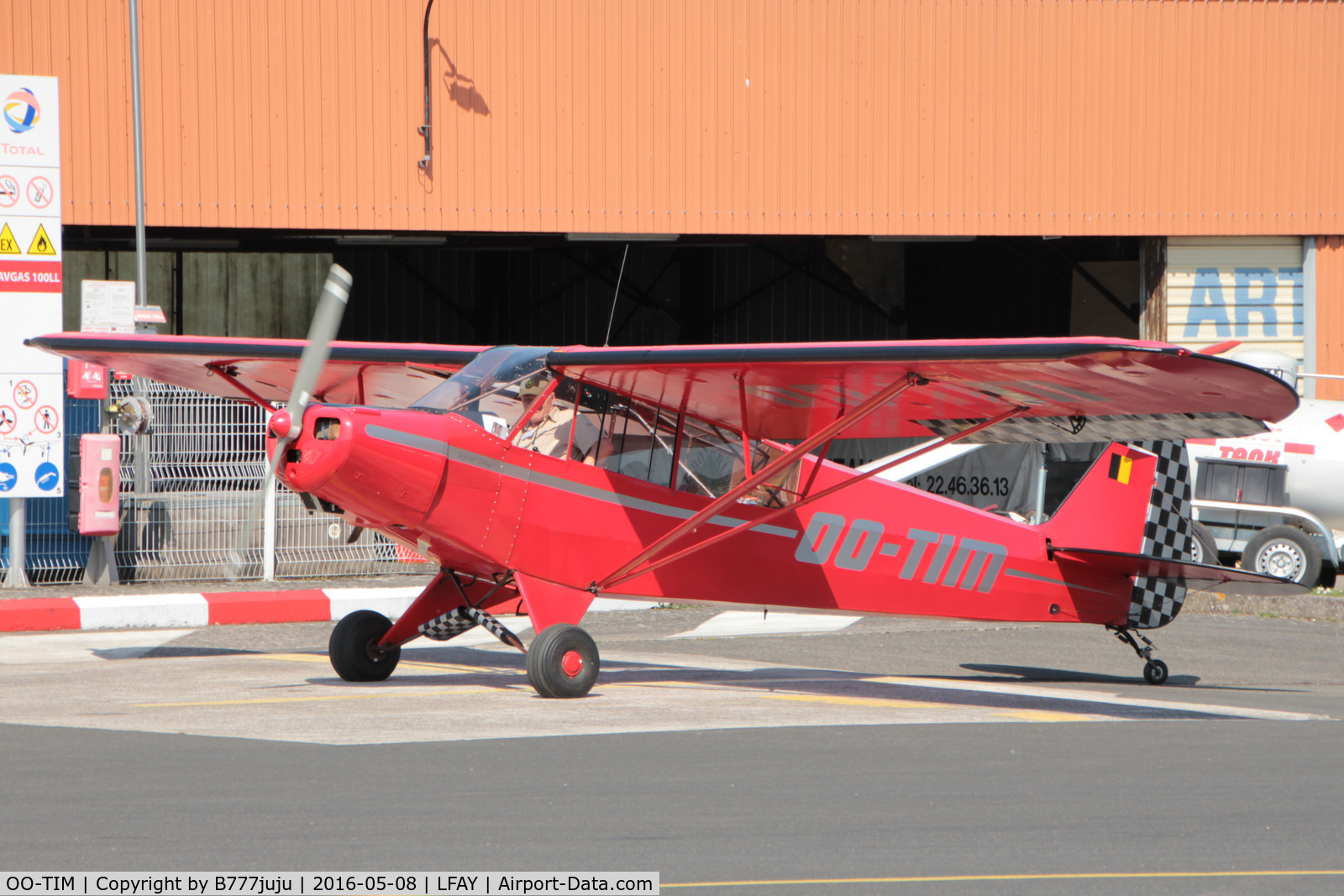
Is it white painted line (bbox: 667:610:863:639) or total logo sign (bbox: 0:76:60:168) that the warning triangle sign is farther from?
white painted line (bbox: 667:610:863:639)

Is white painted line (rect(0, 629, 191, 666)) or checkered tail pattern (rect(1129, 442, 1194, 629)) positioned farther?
checkered tail pattern (rect(1129, 442, 1194, 629))

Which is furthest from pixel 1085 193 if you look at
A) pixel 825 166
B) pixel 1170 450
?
pixel 1170 450

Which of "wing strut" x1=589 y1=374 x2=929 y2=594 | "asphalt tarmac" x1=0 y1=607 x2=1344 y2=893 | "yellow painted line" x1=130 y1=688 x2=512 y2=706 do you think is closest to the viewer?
"asphalt tarmac" x1=0 y1=607 x2=1344 y2=893

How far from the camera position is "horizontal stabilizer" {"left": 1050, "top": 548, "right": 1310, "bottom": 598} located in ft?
32.5

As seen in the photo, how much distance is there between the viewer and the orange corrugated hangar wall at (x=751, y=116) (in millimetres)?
18828

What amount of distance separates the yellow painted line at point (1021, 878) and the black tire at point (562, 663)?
12.9 feet

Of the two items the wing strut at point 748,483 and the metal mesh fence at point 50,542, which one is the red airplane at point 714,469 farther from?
the metal mesh fence at point 50,542

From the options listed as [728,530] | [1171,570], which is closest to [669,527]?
[728,530]

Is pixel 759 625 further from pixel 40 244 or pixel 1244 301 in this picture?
pixel 1244 301

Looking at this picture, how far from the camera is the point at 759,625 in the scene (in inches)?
538

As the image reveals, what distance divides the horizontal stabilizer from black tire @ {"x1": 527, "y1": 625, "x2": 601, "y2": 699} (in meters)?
4.02

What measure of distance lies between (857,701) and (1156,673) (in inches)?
115

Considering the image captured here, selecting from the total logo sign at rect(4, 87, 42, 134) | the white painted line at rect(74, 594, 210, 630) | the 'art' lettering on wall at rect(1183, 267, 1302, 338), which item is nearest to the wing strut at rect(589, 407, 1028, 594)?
the white painted line at rect(74, 594, 210, 630)

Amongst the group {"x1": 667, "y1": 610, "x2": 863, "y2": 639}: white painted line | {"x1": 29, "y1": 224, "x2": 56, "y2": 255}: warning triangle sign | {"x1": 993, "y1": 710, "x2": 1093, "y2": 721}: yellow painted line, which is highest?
{"x1": 29, "y1": 224, "x2": 56, "y2": 255}: warning triangle sign
